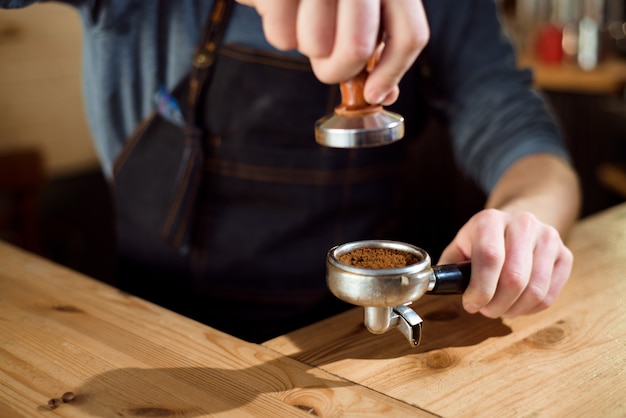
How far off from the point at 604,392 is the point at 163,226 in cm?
109

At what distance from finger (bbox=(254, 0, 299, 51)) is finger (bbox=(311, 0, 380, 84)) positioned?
6 centimetres

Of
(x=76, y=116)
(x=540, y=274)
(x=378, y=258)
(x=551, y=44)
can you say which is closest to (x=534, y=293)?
(x=540, y=274)

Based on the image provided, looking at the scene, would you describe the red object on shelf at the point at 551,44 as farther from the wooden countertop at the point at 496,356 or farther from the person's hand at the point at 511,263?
the person's hand at the point at 511,263

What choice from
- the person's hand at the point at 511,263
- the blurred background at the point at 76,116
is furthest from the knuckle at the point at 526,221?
the blurred background at the point at 76,116

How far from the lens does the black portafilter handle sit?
3.21ft

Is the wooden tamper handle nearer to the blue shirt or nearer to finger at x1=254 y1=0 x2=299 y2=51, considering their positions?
finger at x1=254 y1=0 x2=299 y2=51

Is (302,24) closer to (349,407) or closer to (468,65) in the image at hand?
(349,407)

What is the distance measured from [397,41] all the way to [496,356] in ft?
1.40

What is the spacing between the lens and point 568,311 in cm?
113

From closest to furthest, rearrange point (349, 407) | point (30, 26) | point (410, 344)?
point (349, 407) → point (410, 344) → point (30, 26)

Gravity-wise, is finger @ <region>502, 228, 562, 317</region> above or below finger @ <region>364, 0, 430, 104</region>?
below

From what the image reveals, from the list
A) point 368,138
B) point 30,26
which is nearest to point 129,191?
point 368,138

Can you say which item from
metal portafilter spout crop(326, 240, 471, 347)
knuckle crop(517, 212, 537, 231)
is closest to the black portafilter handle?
metal portafilter spout crop(326, 240, 471, 347)

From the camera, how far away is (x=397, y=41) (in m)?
0.92
